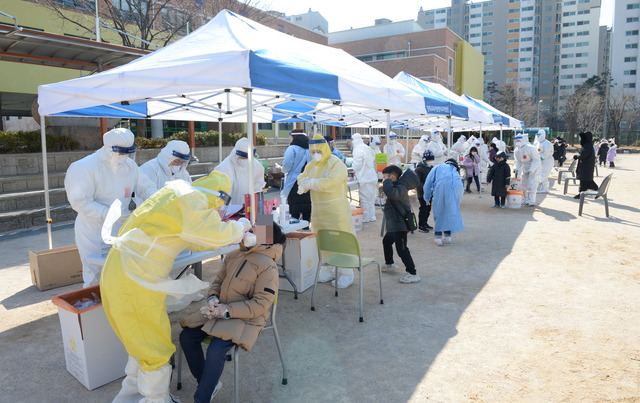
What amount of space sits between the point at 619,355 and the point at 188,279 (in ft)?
11.4

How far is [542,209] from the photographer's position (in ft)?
34.2

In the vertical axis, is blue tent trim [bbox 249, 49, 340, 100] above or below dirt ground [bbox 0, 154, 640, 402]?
above

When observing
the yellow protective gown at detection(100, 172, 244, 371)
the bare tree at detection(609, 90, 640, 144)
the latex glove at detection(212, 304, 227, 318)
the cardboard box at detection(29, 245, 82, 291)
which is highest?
the bare tree at detection(609, 90, 640, 144)

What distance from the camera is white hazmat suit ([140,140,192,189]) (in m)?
4.78

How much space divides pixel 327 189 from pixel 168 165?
195 centimetres

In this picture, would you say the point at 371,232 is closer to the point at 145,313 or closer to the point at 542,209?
the point at 542,209

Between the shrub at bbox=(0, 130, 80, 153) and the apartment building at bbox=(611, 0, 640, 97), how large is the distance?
2752 inches

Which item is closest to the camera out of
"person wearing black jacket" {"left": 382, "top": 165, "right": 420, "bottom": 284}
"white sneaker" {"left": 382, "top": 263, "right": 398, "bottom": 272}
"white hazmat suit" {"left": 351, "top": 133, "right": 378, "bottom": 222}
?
"person wearing black jacket" {"left": 382, "top": 165, "right": 420, "bottom": 284}

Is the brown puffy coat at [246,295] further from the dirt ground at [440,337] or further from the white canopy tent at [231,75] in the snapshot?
the white canopy tent at [231,75]

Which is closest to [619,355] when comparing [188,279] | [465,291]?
[465,291]

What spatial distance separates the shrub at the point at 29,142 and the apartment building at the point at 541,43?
249 feet

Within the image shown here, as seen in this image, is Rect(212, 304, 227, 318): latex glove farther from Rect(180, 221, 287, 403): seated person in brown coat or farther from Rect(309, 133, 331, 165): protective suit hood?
Rect(309, 133, 331, 165): protective suit hood

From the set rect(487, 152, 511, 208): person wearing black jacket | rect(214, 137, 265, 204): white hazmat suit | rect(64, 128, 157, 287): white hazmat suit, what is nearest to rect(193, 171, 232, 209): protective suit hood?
rect(64, 128, 157, 287): white hazmat suit

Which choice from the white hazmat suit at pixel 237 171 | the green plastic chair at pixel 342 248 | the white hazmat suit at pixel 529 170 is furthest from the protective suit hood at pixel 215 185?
the white hazmat suit at pixel 529 170
